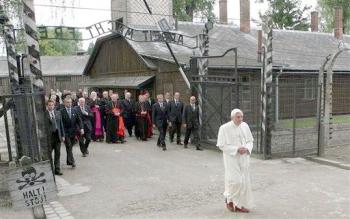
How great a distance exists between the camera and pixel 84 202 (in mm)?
8836

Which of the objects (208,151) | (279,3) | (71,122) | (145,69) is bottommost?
(208,151)

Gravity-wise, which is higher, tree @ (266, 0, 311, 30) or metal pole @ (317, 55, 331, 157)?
tree @ (266, 0, 311, 30)

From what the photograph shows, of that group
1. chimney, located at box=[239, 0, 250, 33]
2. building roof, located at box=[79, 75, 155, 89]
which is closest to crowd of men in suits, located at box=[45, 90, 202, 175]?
building roof, located at box=[79, 75, 155, 89]

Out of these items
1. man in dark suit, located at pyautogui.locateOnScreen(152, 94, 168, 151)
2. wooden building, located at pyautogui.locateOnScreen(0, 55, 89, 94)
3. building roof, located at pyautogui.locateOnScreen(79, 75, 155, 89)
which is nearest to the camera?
man in dark suit, located at pyautogui.locateOnScreen(152, 94, 168, 151)

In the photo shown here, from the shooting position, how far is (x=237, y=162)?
791 centimetres

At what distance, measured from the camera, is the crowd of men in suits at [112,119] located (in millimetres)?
11914

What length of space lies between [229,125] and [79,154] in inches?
296

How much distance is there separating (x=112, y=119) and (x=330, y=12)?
1470 inches

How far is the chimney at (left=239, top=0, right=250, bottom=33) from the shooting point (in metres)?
29.2

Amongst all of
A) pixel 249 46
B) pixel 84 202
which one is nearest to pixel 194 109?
pixel 84 202

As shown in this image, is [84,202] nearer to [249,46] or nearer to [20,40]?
[20,40]

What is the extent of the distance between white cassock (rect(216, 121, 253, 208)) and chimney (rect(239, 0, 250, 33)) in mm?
22036

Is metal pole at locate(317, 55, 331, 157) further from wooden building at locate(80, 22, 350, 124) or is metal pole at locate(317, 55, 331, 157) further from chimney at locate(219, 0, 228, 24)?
chimney at locate(219, 0, 228, 24)

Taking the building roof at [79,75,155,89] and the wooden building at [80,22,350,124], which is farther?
the building roof at [79,75,155,89]
